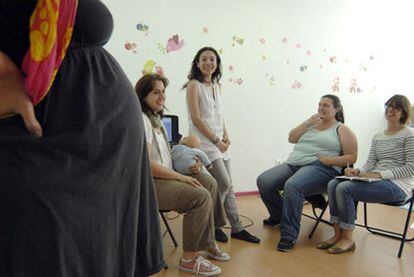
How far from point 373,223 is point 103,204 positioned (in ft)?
9.36

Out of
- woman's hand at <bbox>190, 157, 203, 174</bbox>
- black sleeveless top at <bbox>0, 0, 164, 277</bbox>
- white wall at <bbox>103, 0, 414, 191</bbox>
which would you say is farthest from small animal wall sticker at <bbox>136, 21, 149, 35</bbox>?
black sleeveless top at <bbox>0, 0, 164, 277</bbox>

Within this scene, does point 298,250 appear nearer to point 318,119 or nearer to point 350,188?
point 350,188

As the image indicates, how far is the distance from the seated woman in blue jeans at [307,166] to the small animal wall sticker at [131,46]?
4.88 ft

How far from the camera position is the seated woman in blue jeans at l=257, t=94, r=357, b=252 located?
247cm

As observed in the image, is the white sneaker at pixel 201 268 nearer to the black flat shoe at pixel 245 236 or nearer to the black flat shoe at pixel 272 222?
the black flat shoe at pixel 245 236

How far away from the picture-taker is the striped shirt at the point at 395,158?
→ 241 cm

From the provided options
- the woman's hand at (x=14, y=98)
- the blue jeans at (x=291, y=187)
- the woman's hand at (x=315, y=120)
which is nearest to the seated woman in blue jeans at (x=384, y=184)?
the blue jeans at (x=291, y=187)

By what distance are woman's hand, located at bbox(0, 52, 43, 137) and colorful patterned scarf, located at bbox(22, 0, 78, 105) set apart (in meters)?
0.01

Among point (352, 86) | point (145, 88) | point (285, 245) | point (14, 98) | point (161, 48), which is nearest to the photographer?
point (14, 98)

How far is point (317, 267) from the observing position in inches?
82.1

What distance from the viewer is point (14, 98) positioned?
58 cm

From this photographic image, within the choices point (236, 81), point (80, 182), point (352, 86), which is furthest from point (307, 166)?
point (80, 182)

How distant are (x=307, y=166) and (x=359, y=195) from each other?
435 millimetres

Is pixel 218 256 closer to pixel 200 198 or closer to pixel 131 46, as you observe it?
pixel 200 198
